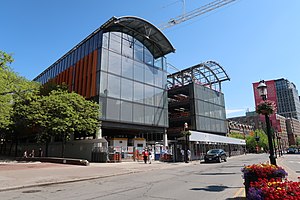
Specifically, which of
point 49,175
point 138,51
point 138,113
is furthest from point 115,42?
point 49,175

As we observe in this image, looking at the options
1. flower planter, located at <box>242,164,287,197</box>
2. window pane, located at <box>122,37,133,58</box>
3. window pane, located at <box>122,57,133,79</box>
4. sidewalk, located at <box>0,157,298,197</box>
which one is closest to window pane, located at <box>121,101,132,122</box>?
window pane, located at <box>122,57,133,79</box>

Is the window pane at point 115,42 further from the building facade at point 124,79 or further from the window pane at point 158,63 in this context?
the window pane at point 158,63

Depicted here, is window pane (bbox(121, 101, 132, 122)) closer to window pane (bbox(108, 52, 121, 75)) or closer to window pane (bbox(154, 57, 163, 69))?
window pane (bbox(108, 52, 121, 75))

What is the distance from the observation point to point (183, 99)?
2082 inches

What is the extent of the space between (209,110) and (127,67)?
25.4m

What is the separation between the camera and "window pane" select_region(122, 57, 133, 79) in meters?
34.9

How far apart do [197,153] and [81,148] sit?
17348 millimetres

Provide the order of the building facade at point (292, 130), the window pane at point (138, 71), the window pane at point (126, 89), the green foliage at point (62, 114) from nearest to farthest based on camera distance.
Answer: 1. the green foliage at point (62, 114)
2. the window pane at point (126, 89)
3. the window pane at point (138, 71)
4. the building facade at point (292, 130)

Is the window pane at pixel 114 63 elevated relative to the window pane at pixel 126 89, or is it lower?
elevated

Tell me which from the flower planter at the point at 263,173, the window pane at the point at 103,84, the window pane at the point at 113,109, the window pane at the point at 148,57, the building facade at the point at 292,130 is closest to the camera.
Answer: the flower planter at the point at 263,173

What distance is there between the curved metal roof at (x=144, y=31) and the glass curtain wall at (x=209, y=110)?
13.6 meters

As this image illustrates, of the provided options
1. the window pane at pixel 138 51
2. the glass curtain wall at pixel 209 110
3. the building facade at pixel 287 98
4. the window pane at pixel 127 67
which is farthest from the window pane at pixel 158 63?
the building facade at pixel 287 98

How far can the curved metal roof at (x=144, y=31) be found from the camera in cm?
3450

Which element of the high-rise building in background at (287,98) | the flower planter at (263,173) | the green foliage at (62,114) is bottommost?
the flower planter at (263,173)
